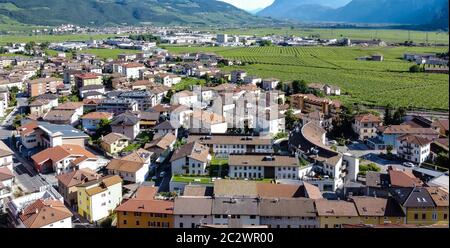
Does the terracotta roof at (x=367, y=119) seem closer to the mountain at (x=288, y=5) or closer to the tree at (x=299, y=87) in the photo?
the tree at (x=299, y=87)

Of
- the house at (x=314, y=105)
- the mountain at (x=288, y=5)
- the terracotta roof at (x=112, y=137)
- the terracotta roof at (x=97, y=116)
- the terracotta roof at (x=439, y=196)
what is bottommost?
the terracotta roof at (x=439, y=196)

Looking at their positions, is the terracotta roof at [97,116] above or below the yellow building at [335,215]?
above

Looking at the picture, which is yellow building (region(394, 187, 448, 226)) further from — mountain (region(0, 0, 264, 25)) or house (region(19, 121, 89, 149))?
mountain (region(0, 0, 264, 25))

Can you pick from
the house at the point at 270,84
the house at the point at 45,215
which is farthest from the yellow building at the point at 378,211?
the house at the point at 270,84

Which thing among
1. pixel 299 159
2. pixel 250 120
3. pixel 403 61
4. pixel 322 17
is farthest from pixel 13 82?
pixel 322 17

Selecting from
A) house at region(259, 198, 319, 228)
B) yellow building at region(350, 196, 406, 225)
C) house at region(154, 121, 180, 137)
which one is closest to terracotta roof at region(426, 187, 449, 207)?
yellow building at region(350, 196, 406, 225)

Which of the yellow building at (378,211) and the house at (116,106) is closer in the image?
the yellow building at (378,211)
